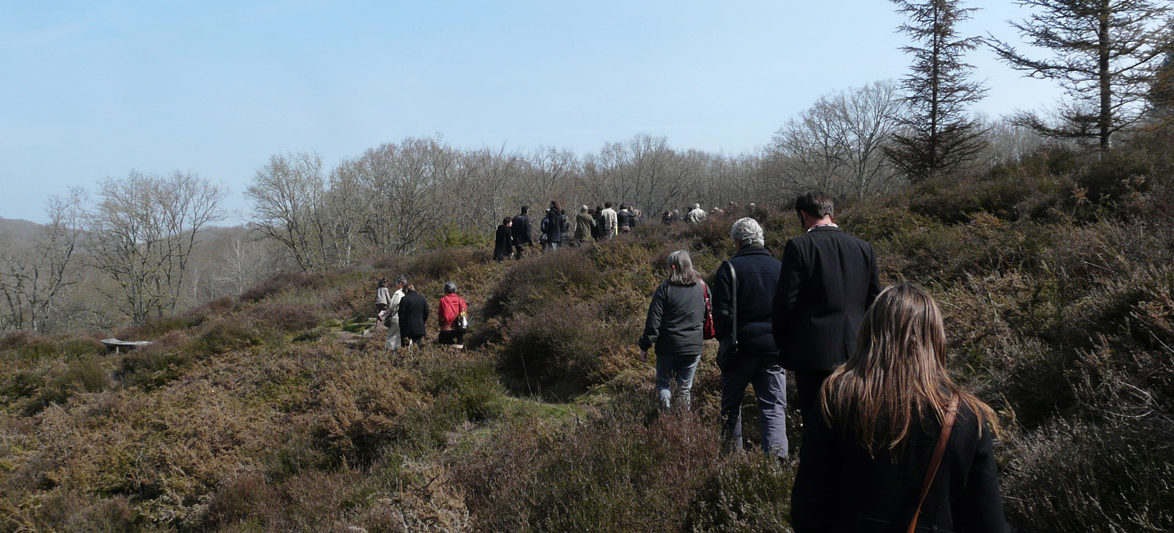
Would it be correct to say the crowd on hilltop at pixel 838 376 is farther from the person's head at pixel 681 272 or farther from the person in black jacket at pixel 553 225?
the person in black jacket at pixel 553 225

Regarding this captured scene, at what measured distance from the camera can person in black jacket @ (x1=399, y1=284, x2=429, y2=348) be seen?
10.5m

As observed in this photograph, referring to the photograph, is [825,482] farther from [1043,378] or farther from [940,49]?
[940,49]

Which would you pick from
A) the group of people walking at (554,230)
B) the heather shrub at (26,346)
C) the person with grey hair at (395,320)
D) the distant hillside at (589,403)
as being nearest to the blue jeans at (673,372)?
the distant hillside at (589,403)

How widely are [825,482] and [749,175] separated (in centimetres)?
8082

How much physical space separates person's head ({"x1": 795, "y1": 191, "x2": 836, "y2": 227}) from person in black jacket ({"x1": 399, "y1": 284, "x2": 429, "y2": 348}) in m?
7.87

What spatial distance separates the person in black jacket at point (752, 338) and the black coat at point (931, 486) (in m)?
2.38

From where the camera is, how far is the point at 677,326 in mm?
5270

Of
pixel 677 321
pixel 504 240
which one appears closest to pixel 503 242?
pixel 504 240

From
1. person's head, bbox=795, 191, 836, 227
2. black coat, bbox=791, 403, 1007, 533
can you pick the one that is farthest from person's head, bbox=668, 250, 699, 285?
black coat, bbox=791, 403, 1007, 533

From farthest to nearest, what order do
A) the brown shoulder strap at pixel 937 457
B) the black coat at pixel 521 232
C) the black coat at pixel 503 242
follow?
the black coat at pixel 503 242
the black coat at pixel 521 232
the brown shoulder strap at pixel 937 457

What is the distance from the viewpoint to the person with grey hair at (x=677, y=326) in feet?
17.3

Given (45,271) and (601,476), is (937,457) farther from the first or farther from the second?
(45,271)

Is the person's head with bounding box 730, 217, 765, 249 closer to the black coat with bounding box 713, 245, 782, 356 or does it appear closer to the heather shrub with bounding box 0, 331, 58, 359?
the black coat with bounding box 713, 245, 782, 356

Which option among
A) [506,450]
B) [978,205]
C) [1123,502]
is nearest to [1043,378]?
[1123,502]
